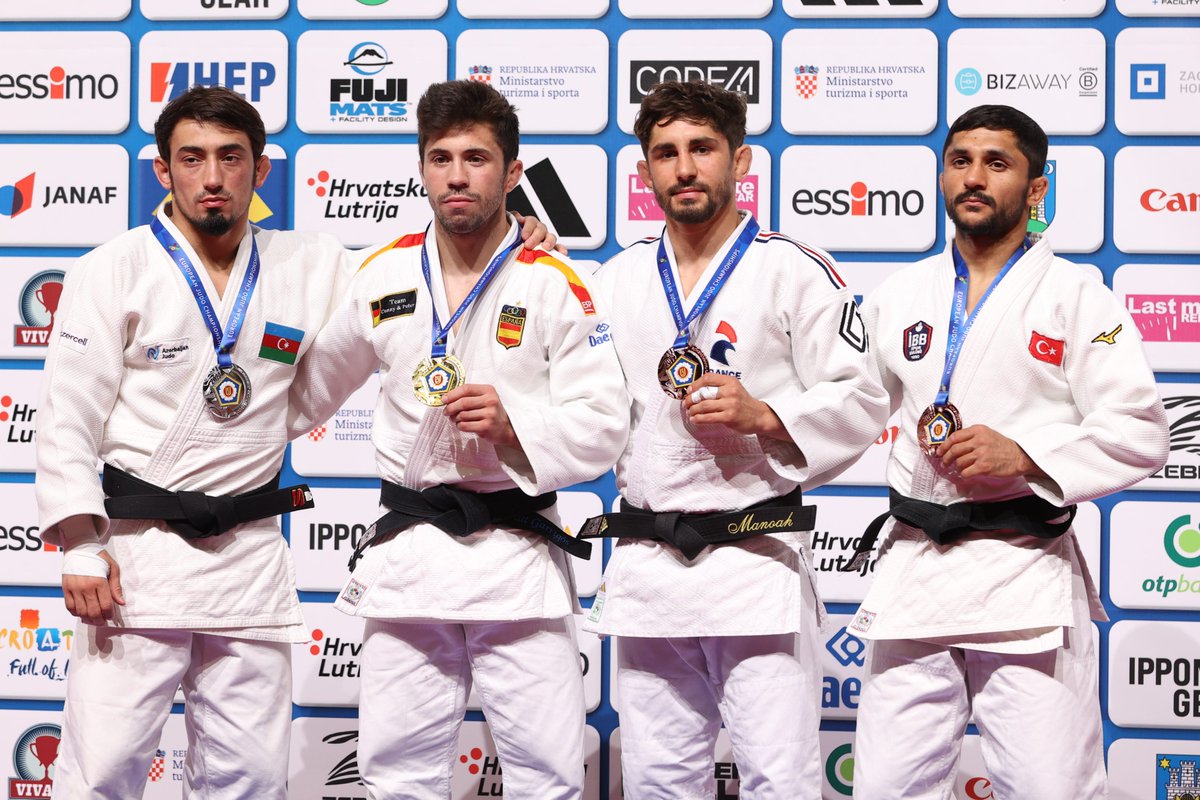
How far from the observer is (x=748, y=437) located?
2.94 metres

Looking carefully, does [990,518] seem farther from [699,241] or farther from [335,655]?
[335,655]

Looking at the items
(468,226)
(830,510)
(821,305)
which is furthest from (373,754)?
(830,510)

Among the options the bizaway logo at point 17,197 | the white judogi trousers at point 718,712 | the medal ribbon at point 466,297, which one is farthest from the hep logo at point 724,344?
the bizaway logo at point 17,197

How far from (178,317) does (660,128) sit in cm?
134

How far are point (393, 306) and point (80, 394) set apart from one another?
0.82 meters

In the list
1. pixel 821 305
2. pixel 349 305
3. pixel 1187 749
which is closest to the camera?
pixel 821 305

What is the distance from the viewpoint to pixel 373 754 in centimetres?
295

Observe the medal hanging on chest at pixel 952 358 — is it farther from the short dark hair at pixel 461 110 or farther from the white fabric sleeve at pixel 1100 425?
the short dark hair at pixel 461 110

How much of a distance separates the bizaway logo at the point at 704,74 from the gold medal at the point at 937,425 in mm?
1776

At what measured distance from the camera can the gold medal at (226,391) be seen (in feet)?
9.81

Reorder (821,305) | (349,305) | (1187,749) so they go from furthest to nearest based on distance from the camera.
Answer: (1187,749)
(349,305)
(821,305)

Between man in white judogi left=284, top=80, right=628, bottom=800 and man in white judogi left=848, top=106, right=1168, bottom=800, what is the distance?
31.3 inches

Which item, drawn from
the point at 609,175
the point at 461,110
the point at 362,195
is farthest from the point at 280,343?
the point at 609,175

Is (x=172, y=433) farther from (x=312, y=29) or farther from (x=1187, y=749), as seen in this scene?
(x=1187, y=749)
